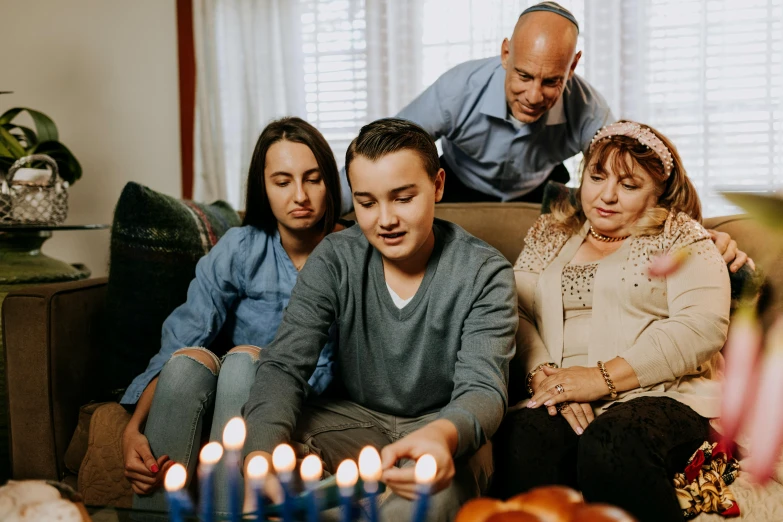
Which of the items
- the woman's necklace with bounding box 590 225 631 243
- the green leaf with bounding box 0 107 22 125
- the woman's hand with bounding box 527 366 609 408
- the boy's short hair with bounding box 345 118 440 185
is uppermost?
the green leaf with bounding box 0 107 22 125

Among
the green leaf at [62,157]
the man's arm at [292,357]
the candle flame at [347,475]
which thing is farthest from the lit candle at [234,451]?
the green leaf at [62,157]

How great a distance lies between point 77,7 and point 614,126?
294cm

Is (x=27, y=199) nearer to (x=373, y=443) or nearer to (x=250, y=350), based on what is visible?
(x=250, y=350)

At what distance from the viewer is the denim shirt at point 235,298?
154 cm

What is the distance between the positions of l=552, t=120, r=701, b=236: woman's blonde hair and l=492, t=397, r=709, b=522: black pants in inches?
16.4

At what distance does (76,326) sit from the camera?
1.63 metres

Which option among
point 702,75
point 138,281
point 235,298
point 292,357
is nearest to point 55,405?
point 138,281

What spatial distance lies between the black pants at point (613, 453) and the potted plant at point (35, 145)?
183 centimetres

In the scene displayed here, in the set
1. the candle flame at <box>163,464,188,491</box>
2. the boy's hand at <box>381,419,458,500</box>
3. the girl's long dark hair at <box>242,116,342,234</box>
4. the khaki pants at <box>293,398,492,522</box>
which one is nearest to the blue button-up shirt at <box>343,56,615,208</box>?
the girl's long dark hair at <box>242,116,342,234</box>

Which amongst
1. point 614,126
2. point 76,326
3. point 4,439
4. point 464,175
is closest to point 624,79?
point 464,175

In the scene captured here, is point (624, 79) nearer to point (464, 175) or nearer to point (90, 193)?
point (464, 175)

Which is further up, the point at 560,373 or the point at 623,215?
the point at 623,215

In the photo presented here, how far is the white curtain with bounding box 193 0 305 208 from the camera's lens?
3305 millimetres

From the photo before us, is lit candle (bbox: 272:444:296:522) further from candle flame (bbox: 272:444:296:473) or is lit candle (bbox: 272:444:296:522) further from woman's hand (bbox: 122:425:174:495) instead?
woman's hand (bbox: 122:425:174:495)
